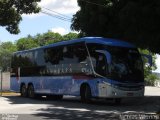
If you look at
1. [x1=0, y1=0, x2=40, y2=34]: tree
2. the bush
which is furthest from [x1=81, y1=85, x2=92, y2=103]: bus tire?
the bush

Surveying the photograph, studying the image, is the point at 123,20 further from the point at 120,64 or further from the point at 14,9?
the point at 14,9

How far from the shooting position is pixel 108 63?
2303 centimetres

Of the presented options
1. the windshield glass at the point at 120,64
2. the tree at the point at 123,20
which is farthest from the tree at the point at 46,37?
the windshield glass at the point at 120,64

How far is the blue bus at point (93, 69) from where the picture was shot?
2320 cm

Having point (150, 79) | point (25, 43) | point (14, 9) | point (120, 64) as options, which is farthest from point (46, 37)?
point (14, 9)

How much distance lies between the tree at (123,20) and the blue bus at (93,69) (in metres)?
1.06

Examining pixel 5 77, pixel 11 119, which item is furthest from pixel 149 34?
pixel 5 77

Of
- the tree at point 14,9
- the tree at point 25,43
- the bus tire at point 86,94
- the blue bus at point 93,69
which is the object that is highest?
the tree at point 25,43

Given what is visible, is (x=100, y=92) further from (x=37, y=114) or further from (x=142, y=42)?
(x=37, y=114)

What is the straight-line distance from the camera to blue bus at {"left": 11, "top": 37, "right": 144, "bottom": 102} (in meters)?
23.2

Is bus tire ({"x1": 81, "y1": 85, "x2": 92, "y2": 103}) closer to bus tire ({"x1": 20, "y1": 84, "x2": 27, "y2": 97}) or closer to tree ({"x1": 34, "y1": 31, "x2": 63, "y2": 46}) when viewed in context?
bus tire ({"x1": 20, "y1": 84, "x2": 27, "y2": 97})

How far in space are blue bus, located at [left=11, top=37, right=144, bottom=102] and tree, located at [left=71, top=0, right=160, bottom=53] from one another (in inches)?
→ 41.5

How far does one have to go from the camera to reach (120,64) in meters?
23.4

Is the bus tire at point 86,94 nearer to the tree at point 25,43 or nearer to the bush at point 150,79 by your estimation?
the bush at point 150,79
